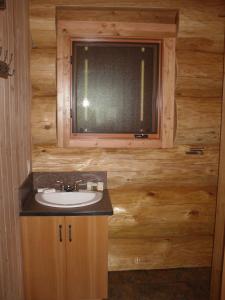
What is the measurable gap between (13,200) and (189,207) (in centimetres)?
167

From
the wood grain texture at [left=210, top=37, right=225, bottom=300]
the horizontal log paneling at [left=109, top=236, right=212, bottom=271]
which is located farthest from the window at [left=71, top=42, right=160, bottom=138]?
the wood grain texture at [left=210, top=37, right=225, bottom=300]

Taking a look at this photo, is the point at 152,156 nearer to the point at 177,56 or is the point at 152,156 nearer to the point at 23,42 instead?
the point at 177,56

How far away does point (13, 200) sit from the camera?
6.44 ft

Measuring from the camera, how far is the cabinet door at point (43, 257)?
2.12m

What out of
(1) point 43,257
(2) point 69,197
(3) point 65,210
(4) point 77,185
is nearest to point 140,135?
(4) point 77,185

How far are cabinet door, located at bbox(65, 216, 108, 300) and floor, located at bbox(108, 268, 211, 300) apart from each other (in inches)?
12.0

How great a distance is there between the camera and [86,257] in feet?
7.18

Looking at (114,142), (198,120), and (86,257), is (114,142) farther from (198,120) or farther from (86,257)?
(86,257)

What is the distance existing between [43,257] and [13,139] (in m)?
0.94

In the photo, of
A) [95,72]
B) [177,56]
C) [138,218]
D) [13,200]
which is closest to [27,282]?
[13,200]

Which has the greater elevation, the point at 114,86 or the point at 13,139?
the point at 114,86

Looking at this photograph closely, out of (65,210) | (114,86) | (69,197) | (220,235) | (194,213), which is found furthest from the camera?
(194,213)

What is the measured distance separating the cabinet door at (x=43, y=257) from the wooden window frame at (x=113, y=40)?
2.55ft

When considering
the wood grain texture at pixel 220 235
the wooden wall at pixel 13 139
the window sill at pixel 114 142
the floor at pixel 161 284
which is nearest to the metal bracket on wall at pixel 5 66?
the wooden wall at pixel 13 139
